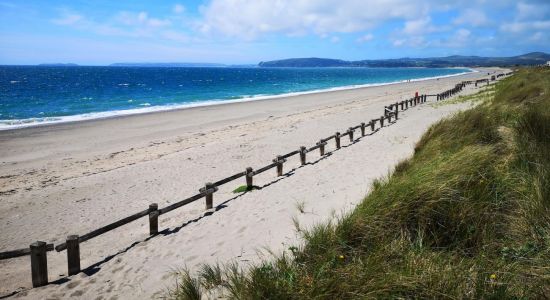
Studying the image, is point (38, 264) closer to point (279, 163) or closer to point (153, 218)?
point (153, 218)

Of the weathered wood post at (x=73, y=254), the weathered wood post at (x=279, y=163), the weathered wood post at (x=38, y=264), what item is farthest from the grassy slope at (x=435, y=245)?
the weathered wood post at (x=279, y=163)

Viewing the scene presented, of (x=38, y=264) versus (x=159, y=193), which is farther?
(x=159, y=193)

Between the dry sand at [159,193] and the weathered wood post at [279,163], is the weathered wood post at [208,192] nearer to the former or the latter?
the dry sand at [159,193]

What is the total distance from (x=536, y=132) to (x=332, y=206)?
4095 millimetres

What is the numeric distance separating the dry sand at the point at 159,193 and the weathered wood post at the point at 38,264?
6.2 inches

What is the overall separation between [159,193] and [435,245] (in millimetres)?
8500

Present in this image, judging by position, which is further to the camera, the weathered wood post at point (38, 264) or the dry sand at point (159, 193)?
the dry sand at point (159, 193)

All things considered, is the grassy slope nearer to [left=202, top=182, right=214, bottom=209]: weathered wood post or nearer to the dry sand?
the dry sand

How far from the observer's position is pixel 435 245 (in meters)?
4.24

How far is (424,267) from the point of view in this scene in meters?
3.39

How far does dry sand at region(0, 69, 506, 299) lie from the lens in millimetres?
5957

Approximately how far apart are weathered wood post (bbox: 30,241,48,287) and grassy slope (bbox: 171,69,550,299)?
2581 mm

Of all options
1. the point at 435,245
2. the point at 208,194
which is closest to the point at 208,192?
the point at 208,194

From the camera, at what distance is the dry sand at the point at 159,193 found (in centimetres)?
596
